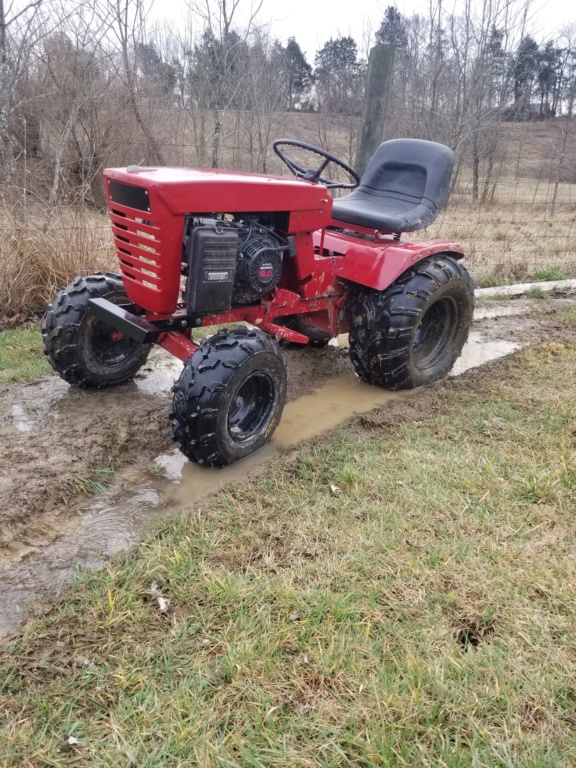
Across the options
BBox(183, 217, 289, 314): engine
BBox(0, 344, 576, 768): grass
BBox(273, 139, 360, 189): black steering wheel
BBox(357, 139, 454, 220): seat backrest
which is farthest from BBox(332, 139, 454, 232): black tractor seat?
BBox(0, 344, 576, 768): grass

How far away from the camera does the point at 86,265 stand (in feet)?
16.8

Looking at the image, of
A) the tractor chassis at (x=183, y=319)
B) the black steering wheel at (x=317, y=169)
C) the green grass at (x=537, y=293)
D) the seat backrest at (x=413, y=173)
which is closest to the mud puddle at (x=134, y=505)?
the tractor chassis at (x=183, y=319)

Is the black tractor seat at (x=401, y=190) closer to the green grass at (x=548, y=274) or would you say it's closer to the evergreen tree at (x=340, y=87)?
the green grass at (x=548, y=274)

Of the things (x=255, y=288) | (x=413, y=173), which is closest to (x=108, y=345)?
(x=255, y=288)

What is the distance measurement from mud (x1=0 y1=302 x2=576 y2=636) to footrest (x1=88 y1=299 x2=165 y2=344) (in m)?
0.56

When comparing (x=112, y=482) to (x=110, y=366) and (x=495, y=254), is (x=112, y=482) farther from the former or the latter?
(x=495, y=254)

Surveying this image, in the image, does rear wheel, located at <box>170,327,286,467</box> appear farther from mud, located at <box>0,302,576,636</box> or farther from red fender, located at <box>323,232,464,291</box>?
red fender, located at <box>323,232,464,291</box>

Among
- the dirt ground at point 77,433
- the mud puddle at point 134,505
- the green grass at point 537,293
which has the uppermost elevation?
the green grass at point 537,293

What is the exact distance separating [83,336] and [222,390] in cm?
113

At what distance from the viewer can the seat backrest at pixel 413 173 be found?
3.96 m

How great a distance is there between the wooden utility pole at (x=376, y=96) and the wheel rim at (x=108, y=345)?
2957 millimetres

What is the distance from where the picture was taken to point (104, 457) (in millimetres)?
Answer: 2914

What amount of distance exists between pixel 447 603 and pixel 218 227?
70.9 inches

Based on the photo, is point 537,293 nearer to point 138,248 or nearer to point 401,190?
point 401,190
